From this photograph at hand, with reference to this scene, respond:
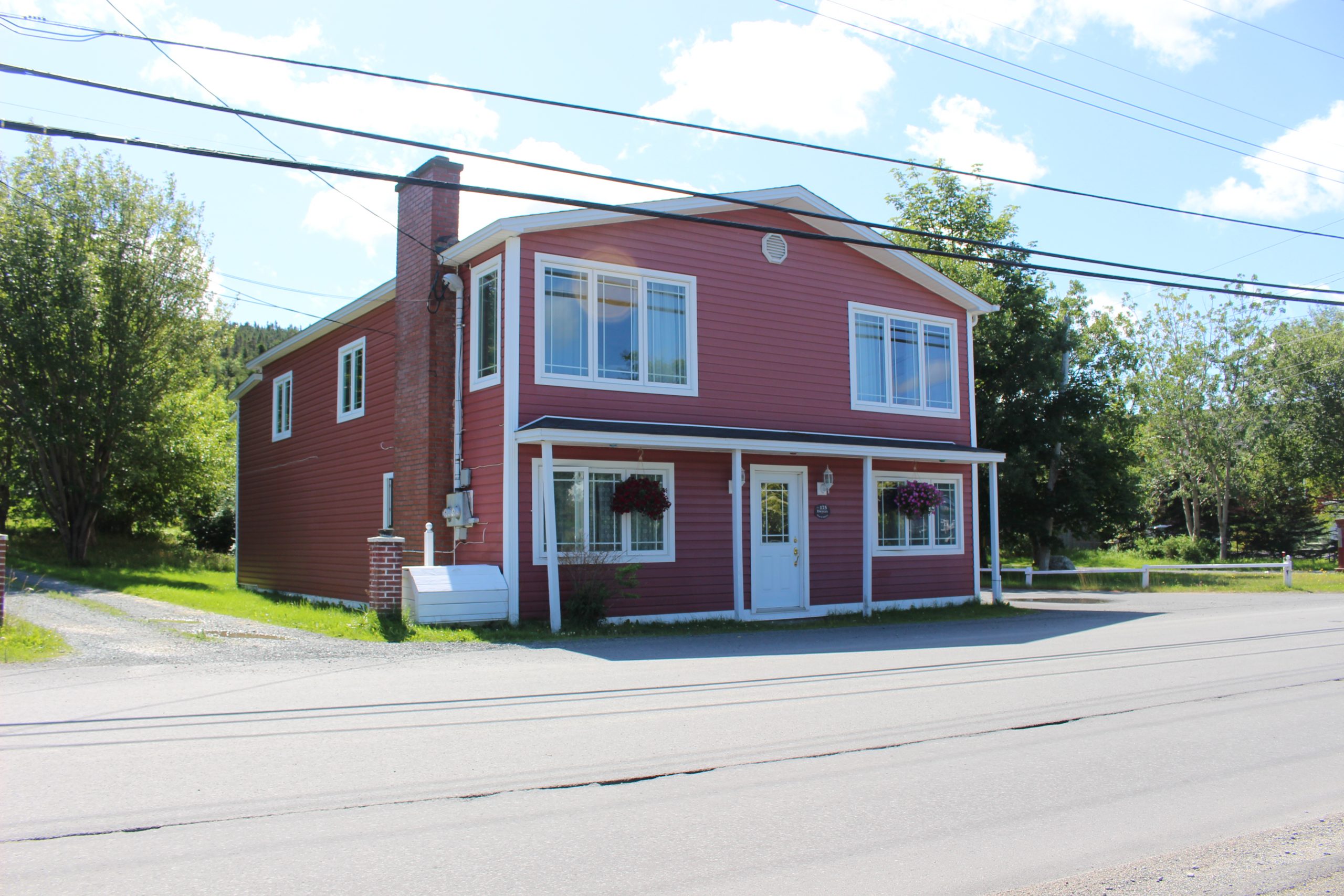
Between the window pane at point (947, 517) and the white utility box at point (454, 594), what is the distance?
8.82 m

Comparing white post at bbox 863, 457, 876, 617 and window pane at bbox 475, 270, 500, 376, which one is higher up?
window pane at bbox 475, 270, 500, 376

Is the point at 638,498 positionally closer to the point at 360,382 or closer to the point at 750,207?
the point at 750,207

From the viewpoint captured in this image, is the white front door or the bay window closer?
the white front door

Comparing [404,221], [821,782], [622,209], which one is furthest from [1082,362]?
[821,782]

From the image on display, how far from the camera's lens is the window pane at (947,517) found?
1802 cm

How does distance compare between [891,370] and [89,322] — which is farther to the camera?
[89,322]

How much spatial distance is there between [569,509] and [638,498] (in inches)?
39.9

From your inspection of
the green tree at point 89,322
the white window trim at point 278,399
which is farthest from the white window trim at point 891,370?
the green tree at point 89,322

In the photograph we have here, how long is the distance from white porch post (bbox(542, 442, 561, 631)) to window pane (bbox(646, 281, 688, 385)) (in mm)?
2677

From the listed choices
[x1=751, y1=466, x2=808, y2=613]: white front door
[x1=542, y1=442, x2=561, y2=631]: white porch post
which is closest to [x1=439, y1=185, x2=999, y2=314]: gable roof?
[x1=542, y1=442, x2=561, y2=631]: white porch post

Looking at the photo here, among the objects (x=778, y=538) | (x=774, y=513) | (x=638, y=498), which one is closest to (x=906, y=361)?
(x=774, y=513)

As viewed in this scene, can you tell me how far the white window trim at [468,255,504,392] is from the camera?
1382cm

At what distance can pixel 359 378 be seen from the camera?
18609 millimetres

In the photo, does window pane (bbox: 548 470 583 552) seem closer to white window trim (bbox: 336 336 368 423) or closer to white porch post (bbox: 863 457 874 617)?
white porch post (bbox: 863 457 874 617)
